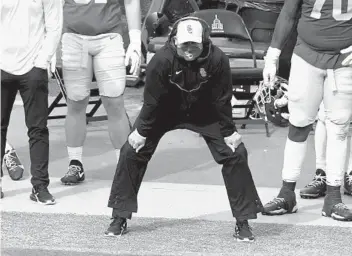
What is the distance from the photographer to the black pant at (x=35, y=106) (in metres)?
6.83

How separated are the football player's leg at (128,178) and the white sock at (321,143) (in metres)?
1.62

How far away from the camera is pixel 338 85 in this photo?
658 centimetres

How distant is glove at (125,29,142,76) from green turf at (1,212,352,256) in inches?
48.9

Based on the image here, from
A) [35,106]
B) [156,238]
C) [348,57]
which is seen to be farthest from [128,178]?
[348,57]

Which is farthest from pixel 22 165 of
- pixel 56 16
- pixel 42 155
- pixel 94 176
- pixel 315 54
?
pixel 315 54

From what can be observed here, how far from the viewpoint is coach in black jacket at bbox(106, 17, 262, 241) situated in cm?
587

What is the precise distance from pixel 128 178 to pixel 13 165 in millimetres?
1942

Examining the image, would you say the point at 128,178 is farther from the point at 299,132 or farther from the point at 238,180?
the point at 299,132

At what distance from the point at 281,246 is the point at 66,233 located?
1.44m

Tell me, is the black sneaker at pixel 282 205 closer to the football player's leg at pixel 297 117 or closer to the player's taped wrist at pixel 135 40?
the football player's leg at pixel 297 117

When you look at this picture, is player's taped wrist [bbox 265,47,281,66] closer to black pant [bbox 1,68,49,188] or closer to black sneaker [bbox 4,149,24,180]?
black pant [bbox 1,68,49,188]

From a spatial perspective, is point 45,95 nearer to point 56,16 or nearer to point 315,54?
point 56,16

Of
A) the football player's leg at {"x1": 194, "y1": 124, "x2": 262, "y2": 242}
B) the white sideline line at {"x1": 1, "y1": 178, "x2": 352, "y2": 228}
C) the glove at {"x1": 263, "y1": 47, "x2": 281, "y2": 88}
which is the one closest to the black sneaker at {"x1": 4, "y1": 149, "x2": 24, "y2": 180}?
the white sideline line at {"x1": 1, "y1": 178, "x2": 352, "y2": 228}

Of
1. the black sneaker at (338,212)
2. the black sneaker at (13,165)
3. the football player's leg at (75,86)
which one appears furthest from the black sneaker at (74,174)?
the black sneaker at (338,212)
